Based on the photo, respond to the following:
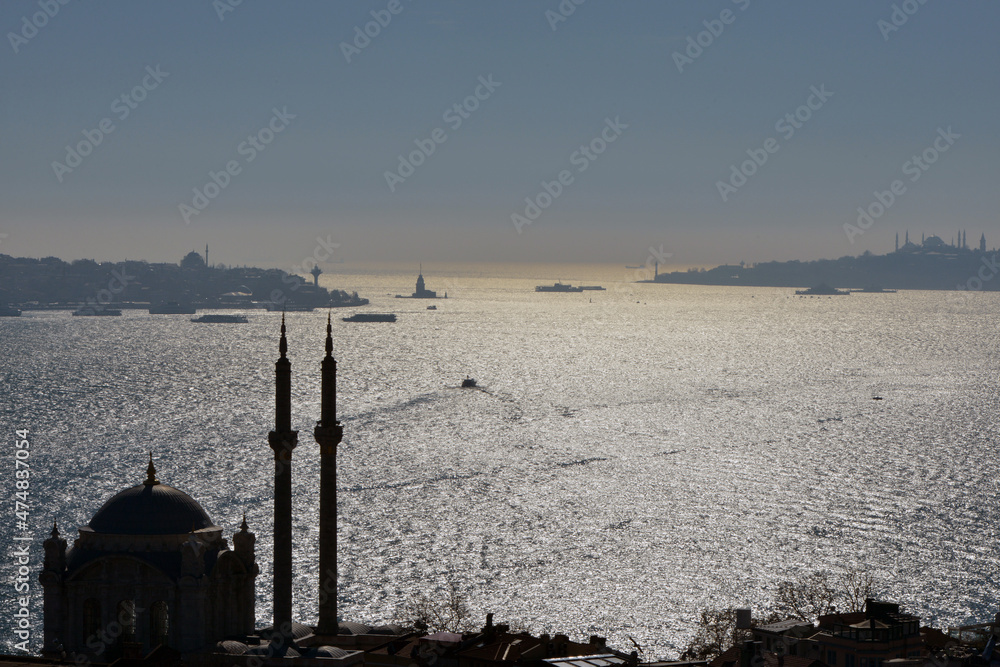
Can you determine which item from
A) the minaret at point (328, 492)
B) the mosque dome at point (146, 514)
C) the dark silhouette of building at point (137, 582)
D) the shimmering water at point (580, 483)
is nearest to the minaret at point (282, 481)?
the minaret at point (328, 492)

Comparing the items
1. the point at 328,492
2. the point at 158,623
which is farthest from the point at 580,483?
the point at 158,623

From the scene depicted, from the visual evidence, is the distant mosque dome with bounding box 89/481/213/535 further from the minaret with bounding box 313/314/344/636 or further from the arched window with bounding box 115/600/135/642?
the minaret with bounding box 313/314/344/636

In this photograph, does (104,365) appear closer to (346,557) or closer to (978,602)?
(346,557)

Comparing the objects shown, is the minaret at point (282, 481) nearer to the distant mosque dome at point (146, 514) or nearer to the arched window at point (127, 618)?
the distant mosque dome at point (146, 514)

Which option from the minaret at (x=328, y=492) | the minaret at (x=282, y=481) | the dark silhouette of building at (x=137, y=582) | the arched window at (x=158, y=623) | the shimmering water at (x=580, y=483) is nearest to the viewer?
the dark silhouette of building at (x=137, y=582)

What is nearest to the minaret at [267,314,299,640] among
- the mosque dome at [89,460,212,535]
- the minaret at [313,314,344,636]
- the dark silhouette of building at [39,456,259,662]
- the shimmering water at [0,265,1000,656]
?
the minaret at [313,314,344,636]

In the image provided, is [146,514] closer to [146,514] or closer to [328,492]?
[146,514]

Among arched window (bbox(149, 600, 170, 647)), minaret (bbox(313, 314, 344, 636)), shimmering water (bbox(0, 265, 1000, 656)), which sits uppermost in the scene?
minaret (bbox(313, 314, 344, 636))
